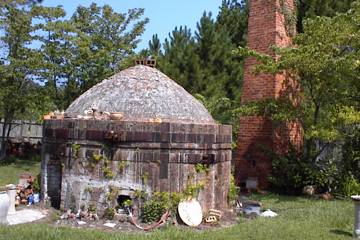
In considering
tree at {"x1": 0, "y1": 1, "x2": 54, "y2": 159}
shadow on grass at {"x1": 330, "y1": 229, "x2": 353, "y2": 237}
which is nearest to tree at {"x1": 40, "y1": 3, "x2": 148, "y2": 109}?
tree at {"x1": 0, "y1": 1, "x2": 54, "y2": 159}

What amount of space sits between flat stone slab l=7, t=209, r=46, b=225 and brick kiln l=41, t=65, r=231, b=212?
508mm

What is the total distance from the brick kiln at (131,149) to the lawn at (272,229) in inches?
41.2

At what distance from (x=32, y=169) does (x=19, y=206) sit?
26.8 feet

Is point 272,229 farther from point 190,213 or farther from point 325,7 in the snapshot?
point 325,7

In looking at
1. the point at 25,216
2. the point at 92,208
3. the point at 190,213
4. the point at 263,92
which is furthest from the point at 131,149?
the point at 263,92

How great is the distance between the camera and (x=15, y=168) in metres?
17.6

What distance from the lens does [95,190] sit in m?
8.93

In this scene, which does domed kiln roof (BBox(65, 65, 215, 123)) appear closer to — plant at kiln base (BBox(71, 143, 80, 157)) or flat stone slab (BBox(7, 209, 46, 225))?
plant at kiln base (BBox(71, 143, 80, 157))

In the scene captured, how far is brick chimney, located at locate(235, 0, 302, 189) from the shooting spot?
541 inches

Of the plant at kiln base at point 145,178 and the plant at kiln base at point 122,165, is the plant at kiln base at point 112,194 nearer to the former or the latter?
the plant at kiln base at point 122,165

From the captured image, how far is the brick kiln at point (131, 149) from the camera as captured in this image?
8820 mm

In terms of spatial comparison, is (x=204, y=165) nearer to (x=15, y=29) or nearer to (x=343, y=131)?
(x=343, y=131)

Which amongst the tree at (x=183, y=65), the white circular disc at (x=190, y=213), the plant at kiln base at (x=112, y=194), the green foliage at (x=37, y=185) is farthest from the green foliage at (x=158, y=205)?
the tree at (x=183, y=65)

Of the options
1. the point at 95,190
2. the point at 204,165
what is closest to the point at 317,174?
the point at 204,165
